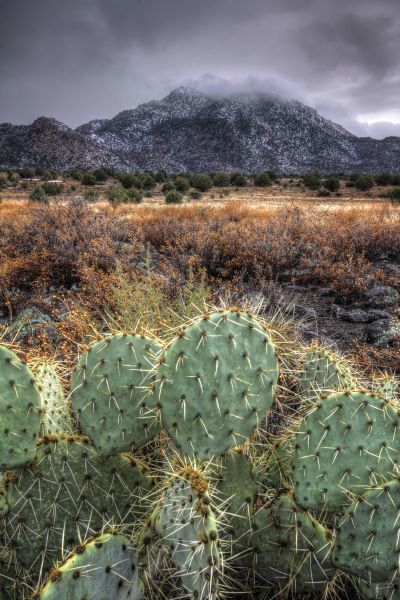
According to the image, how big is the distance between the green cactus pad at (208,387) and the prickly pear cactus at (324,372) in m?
0.81

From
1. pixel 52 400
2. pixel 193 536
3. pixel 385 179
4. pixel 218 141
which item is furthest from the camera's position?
pixel 218 141

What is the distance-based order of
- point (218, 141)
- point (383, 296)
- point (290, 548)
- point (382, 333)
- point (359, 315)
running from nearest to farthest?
1. point (290, 548)
2. point (382, 333)
3. point (359, 315)
4. point (383, 296)
5. point (218, 141)

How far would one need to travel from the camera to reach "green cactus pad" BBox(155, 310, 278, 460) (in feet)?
5.75

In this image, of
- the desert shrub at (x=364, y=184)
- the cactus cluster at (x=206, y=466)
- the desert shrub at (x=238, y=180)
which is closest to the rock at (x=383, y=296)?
the cactus cluster at (x=206, y=466)

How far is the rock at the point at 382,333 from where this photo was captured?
4.96 m

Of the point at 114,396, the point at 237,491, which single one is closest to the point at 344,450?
the point at 237,491

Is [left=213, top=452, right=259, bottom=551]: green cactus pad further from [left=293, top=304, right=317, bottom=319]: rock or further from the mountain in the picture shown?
the mountain

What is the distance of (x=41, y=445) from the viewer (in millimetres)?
1889

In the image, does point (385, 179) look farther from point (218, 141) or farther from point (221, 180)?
point (218, 141)

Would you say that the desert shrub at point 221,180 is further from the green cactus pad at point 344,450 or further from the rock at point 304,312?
the green cactus pad at point 344,450

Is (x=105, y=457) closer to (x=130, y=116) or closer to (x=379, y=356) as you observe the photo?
(x=379, y=356)

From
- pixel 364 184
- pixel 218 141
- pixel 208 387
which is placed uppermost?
pixel 218 141

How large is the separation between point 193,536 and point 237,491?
537 mm

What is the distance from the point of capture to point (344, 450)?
1819 millimetres
